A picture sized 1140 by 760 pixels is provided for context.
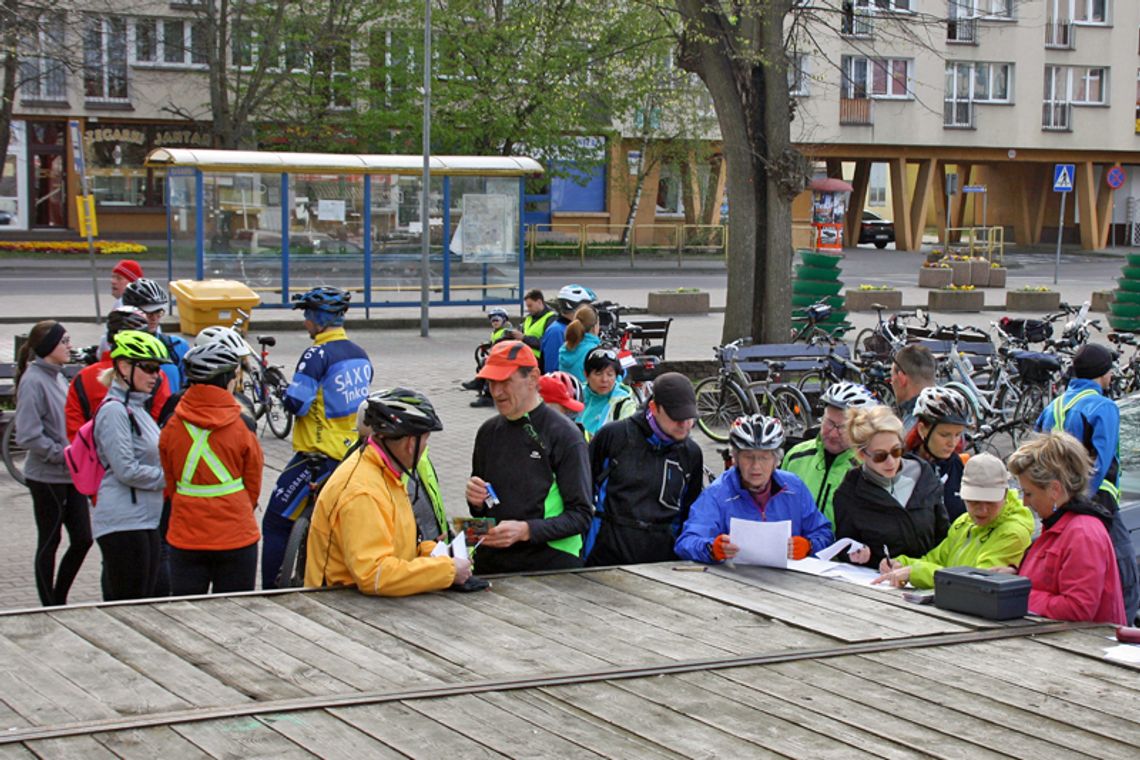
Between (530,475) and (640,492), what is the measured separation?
2.08ft

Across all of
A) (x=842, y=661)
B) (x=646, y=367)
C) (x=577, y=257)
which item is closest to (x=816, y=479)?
(x=842, y=661)

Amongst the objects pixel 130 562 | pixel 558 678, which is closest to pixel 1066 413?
pixel 558 678

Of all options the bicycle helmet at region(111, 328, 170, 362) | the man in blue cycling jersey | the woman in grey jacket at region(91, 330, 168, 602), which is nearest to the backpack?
the woman in grey jacket at region(91, 330, 168, 602)

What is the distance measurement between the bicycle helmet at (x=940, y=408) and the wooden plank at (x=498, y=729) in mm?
3414

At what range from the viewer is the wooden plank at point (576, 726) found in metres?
3.65

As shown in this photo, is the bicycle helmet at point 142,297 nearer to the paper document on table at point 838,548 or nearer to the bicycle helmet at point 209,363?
the bicycle helmet at point 209,363

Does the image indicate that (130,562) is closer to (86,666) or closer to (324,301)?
(324,301)

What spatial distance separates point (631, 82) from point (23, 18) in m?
31.0

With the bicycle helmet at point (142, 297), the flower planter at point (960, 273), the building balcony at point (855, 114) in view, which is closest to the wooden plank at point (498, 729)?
the bicycle helmet at point (142, 297)

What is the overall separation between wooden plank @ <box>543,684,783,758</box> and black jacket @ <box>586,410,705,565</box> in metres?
2.19

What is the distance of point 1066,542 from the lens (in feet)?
17.6

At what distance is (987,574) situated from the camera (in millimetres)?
5230

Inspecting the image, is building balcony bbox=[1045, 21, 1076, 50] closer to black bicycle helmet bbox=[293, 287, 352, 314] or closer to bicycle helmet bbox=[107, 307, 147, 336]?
black bicycle helmet bbox=[293, 287, 352, 314]

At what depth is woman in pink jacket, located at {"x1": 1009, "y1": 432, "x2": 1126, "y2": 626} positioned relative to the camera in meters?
→ 5.29
